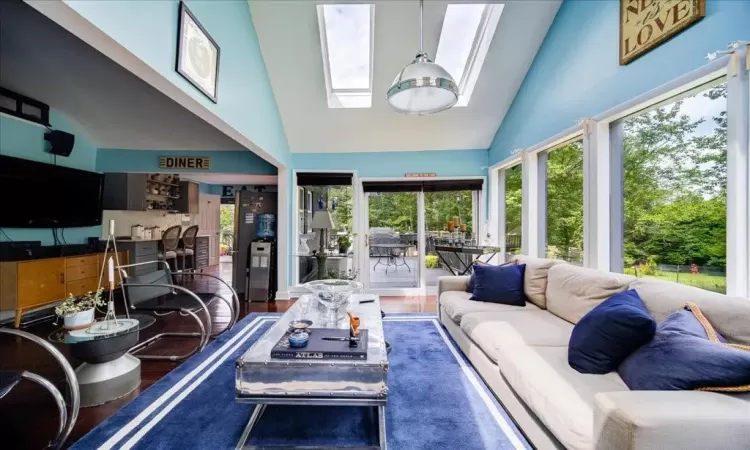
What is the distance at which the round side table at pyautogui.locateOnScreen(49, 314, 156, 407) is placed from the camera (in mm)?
2076

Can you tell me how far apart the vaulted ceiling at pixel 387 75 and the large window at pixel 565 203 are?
1.23 metres

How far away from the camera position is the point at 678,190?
7.22 feet

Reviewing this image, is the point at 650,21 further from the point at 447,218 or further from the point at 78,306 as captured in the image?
the point at 78,306

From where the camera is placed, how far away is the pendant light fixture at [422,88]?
2127 millimetres

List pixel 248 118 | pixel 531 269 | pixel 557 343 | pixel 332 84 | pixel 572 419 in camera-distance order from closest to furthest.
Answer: pixel 572 419, pixel 557 343, pixel 531 269, pixel 248 118, pixel 332 84

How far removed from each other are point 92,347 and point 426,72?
284 cm

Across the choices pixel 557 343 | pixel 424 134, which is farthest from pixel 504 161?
pixel 557 343

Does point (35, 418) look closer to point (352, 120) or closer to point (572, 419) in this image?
point (572, 419)

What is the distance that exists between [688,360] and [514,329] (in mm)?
1104

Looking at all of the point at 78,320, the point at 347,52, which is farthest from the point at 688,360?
the point at 347,52

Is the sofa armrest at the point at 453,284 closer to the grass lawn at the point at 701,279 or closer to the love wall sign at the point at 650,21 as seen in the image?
the grass lawn at the point at 701,279

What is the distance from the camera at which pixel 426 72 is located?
7.02ft

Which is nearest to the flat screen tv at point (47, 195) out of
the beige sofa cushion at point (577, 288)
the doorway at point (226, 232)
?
the doorway at point (226, 232)

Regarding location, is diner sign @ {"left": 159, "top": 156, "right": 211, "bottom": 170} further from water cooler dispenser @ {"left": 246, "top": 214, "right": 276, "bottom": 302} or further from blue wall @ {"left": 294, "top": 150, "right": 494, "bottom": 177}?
blue wall @ {"left": 294, "top": 150, "right": 494, "bottom": 177}
